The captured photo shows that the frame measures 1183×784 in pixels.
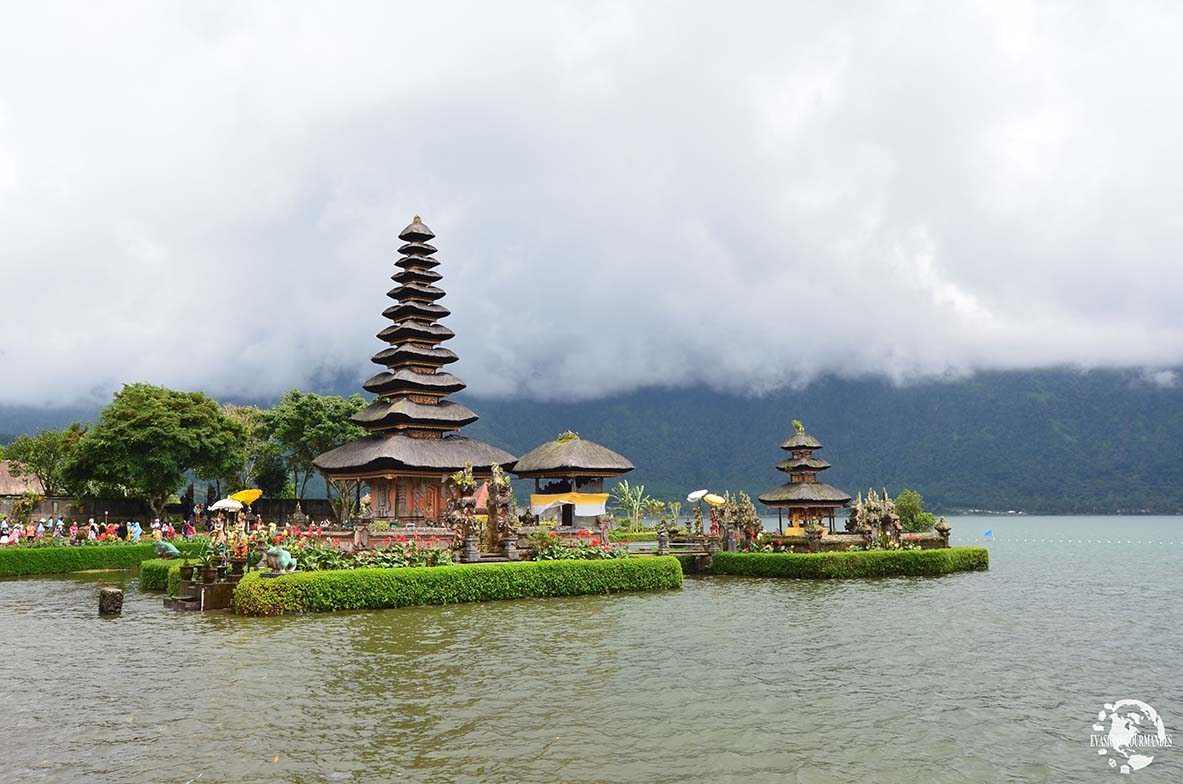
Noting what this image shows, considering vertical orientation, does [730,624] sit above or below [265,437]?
below

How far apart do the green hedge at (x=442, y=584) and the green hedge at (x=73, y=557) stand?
56.1 feet

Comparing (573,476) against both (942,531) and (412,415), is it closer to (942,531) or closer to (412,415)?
(412,415)

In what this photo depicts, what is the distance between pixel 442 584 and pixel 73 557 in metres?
25.1

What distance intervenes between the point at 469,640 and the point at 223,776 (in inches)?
416

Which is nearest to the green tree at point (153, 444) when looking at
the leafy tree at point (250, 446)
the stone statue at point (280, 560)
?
the leafy tree at point (250, 446)

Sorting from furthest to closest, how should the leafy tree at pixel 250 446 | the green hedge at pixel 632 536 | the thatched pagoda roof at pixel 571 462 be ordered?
the leafy tree at pixel 250 446 → the green hedge at pixel 632 536 → the thatched pagoda roof at pixel 571 462

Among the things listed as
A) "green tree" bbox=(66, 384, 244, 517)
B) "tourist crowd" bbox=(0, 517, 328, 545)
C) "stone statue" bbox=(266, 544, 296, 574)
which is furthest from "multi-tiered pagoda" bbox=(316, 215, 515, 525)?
"stone statue" bbox=(266, 544, 296, 574)

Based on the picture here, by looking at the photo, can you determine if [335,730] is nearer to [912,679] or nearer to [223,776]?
[223,776]

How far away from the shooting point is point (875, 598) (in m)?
31.2

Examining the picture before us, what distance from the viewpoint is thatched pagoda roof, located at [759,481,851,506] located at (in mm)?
56469

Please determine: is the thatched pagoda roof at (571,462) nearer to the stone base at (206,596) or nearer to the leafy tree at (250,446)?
the leafy tree at (250,446)

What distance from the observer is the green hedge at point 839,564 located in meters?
38.8

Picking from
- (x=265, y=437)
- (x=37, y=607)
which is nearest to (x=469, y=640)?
(x=37, y=607)
